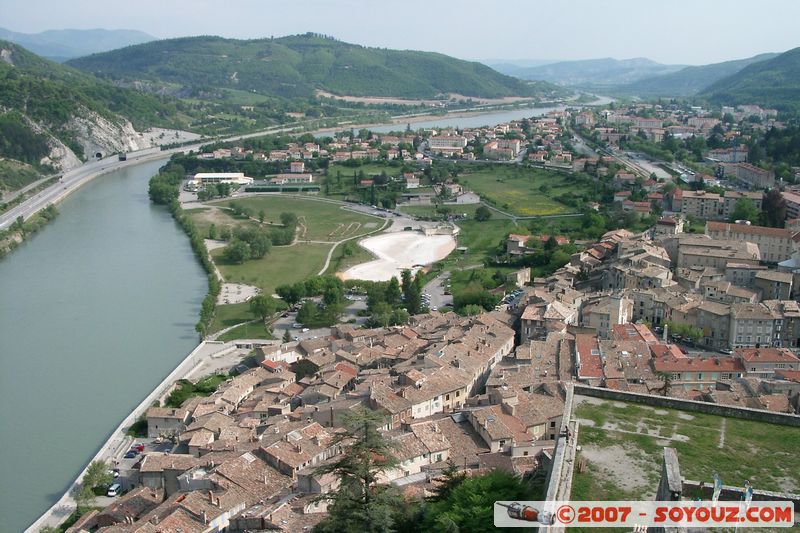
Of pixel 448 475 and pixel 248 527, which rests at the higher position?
pixel 448 475

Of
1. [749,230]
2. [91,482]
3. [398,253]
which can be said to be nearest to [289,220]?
[398,253]

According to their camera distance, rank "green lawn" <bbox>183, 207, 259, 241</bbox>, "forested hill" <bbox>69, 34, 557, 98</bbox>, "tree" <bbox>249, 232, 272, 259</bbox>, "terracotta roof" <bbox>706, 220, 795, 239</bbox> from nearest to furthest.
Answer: "terracotta roof" <bbox>706, 220, 795, 239</bbox> → "tree" <bbox>249, 232, 272, 259</bbox> → "green lawn" <bbox>183, 207, 259, 241</bbox> → "forested hill" <bbox>69, 34, 557, 98</bbox>

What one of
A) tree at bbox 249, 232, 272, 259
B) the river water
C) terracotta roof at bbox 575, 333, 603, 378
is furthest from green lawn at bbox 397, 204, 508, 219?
terracotta roof at bbox 575, 333, 603, 378

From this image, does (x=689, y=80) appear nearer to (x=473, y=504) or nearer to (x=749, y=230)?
(x=749, y=230)

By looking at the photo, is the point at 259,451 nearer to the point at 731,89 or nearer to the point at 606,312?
the point at 606,312

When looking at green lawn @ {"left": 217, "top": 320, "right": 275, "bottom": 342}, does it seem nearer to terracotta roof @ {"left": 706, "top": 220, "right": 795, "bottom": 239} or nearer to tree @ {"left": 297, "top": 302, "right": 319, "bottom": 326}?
tree @ {"left": 297, "top": 302, "right": 319, "bottom": 326}

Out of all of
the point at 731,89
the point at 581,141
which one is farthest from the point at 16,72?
the point at 731,89

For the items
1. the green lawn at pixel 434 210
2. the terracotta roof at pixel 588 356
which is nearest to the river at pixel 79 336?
the terracotta roof at pixel 588 356
